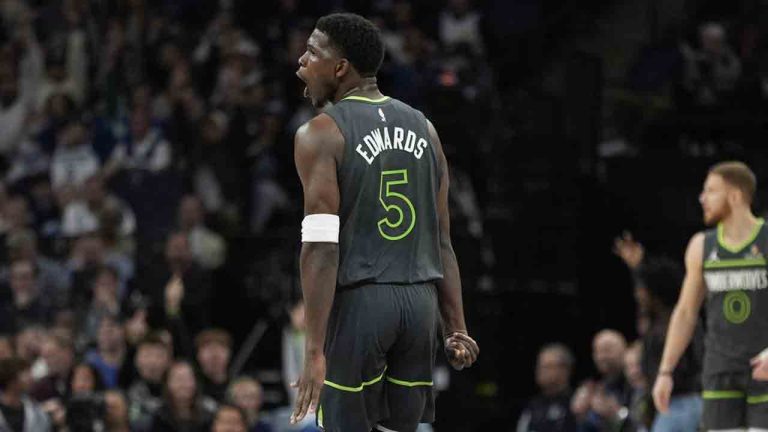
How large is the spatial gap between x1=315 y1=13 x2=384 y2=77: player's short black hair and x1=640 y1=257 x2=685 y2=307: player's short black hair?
513 centimetres

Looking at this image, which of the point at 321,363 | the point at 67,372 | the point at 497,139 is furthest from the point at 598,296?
the point at 321,363

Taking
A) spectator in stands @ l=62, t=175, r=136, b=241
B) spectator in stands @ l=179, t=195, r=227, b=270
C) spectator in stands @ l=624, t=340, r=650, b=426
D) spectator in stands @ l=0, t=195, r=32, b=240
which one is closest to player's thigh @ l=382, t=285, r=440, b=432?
spectator in stands @ l=624, t=340, r=650, b=426

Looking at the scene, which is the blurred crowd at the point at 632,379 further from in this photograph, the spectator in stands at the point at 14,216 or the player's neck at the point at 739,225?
the spectator in stands at the point at 14,216

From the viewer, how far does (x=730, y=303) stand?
8.93 meters

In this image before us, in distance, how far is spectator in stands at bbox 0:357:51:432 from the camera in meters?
11.0

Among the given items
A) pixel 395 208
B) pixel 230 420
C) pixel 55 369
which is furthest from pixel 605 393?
pixel 395 208

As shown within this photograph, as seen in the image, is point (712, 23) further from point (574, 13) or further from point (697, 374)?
point (697, 374)

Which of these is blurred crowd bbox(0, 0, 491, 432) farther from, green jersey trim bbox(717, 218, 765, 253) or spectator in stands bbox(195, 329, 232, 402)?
green jersey trim bbox(717, 218, 765, 253)

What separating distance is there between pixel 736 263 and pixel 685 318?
0.45 metres

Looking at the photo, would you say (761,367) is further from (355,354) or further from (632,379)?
(632,379)

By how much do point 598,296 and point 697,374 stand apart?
3.36 metres

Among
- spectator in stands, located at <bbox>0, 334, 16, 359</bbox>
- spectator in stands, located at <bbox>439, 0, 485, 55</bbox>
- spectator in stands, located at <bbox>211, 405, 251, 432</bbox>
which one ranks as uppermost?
spectator in stands, located at <bbox>439, 0, 485, 55</bbox>

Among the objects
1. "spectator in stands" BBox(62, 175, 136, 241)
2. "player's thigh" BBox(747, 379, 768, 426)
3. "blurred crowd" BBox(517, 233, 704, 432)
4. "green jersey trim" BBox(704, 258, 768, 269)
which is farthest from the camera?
"spectator in stands" BBox(62, 175, 136, 241)

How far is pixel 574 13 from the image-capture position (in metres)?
17.5
